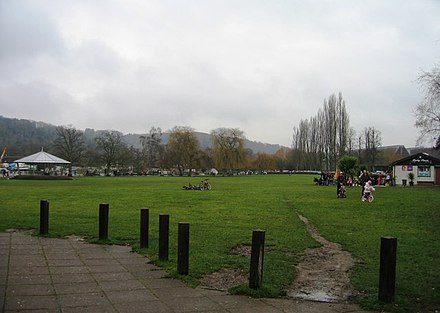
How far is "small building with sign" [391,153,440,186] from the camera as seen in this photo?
52531 mm

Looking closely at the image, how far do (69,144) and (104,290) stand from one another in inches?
3672

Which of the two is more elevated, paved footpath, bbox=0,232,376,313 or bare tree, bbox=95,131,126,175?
bare tree, bbox=95,131,126,175

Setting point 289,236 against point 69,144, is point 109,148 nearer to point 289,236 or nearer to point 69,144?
point 69,144

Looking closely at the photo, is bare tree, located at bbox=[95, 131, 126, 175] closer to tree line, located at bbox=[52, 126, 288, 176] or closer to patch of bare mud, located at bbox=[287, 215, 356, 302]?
tree line, located at bbox=[52, 126, 288, 176]

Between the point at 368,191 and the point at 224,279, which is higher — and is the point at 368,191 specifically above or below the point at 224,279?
above

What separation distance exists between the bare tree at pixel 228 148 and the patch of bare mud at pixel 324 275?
93.6m

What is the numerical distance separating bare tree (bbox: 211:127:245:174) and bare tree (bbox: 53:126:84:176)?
3104 cm

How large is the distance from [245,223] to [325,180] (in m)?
42.4

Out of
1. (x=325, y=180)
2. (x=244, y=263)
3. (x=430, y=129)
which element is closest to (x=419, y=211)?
(x=244, y=263)

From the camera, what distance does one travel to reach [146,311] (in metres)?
5.79

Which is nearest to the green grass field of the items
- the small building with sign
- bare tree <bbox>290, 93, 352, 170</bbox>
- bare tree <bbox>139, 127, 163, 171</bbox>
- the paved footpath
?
the paved footpath

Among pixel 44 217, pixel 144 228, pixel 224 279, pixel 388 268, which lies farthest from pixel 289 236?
pixel 44 217

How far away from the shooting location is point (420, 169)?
53250 millimetres

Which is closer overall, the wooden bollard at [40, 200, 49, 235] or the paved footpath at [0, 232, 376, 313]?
the paved footpath at [0, 232, 376, 313]
